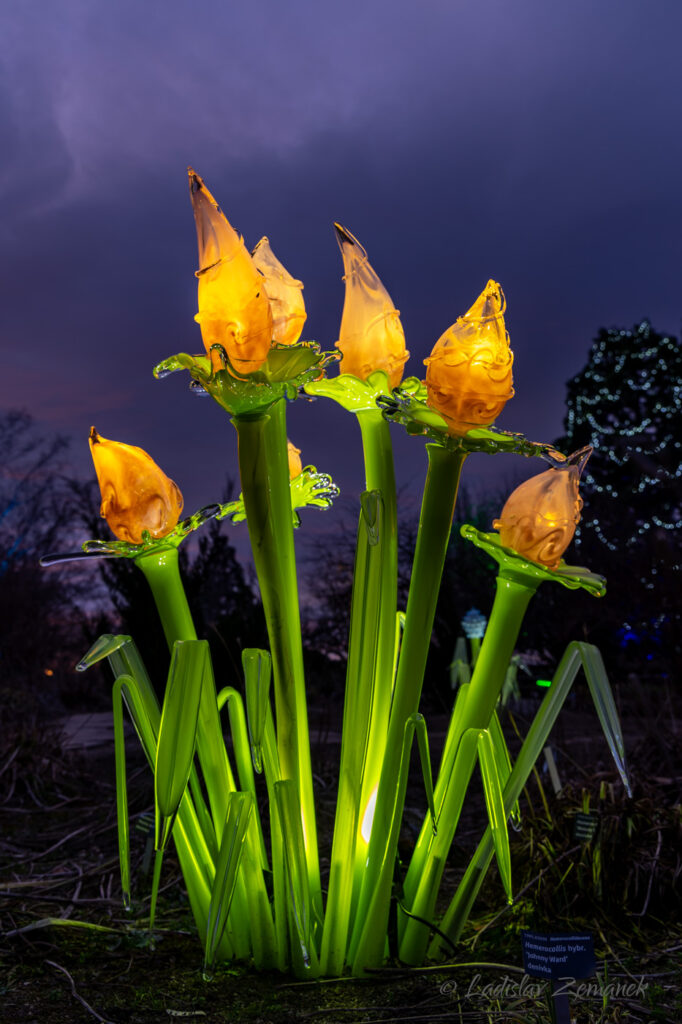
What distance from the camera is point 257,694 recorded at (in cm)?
125

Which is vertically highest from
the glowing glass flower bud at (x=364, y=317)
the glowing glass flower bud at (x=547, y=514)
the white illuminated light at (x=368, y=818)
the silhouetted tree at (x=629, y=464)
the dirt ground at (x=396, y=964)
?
the silhouetted tree at (x=629, y=464)

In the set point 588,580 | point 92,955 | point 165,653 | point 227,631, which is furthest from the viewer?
point 227,631

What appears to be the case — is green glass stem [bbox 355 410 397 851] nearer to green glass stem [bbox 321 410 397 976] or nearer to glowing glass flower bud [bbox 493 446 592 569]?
green glass stem [bbox 321 410 397 976]

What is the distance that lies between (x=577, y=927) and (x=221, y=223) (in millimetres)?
1685

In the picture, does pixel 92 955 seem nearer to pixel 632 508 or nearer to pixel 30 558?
pixel 632 508

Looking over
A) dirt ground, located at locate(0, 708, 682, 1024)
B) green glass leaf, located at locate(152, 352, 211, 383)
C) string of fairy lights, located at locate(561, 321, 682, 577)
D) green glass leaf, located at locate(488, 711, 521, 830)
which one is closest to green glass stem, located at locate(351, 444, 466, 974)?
dirt ground, located at locate(0, 708, 682, 1024)

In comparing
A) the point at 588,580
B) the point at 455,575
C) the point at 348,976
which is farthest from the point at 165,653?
the point at 455,575

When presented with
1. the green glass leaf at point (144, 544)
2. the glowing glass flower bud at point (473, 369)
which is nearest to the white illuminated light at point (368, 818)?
the green glass leaf at point (144, 544)

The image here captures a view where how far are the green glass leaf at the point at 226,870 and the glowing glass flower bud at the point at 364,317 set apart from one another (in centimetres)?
80

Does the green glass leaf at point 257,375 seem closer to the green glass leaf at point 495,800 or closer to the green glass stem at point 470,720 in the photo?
the green glass stem at point 470,720

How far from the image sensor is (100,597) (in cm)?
1073

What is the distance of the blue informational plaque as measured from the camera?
1.12 m

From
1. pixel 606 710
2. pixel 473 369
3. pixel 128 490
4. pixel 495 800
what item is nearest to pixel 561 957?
pixel 495 800

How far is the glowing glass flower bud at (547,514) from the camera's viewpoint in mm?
1360
